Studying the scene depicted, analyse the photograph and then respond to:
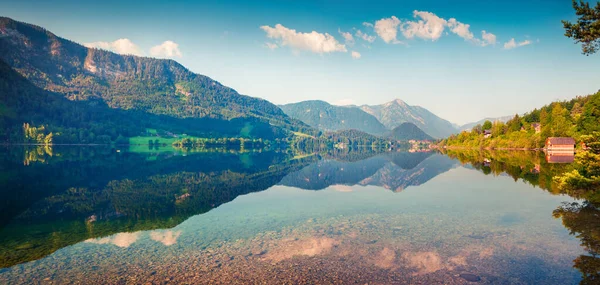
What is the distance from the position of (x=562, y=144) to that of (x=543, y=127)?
20.6 meters

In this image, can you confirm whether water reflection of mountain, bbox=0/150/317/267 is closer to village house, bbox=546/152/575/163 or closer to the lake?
the lake

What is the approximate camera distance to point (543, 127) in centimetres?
11219

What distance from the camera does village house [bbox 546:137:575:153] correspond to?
9231 cm

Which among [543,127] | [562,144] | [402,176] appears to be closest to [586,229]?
[402,176]

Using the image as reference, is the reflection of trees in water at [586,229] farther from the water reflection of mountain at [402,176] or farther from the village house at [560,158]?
the village house at [560,158]

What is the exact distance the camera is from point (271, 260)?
15.4 metres

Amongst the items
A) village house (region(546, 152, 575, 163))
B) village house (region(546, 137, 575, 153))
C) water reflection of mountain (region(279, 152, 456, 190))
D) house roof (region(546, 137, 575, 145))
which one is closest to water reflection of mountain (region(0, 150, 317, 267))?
water reflection of mountain (region(279, 152, 456, 190))

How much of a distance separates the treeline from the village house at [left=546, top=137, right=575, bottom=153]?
1999mm

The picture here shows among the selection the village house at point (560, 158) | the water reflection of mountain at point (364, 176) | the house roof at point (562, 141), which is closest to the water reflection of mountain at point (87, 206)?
the water reflection of mountain at point (364, 176)

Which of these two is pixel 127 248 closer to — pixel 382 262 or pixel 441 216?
pixel 382 262

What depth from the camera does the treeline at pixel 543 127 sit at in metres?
91.1

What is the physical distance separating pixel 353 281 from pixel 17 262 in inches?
637

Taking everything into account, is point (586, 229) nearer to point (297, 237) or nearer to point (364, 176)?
point (297, 237)

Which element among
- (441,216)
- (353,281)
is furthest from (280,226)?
(441,216)
